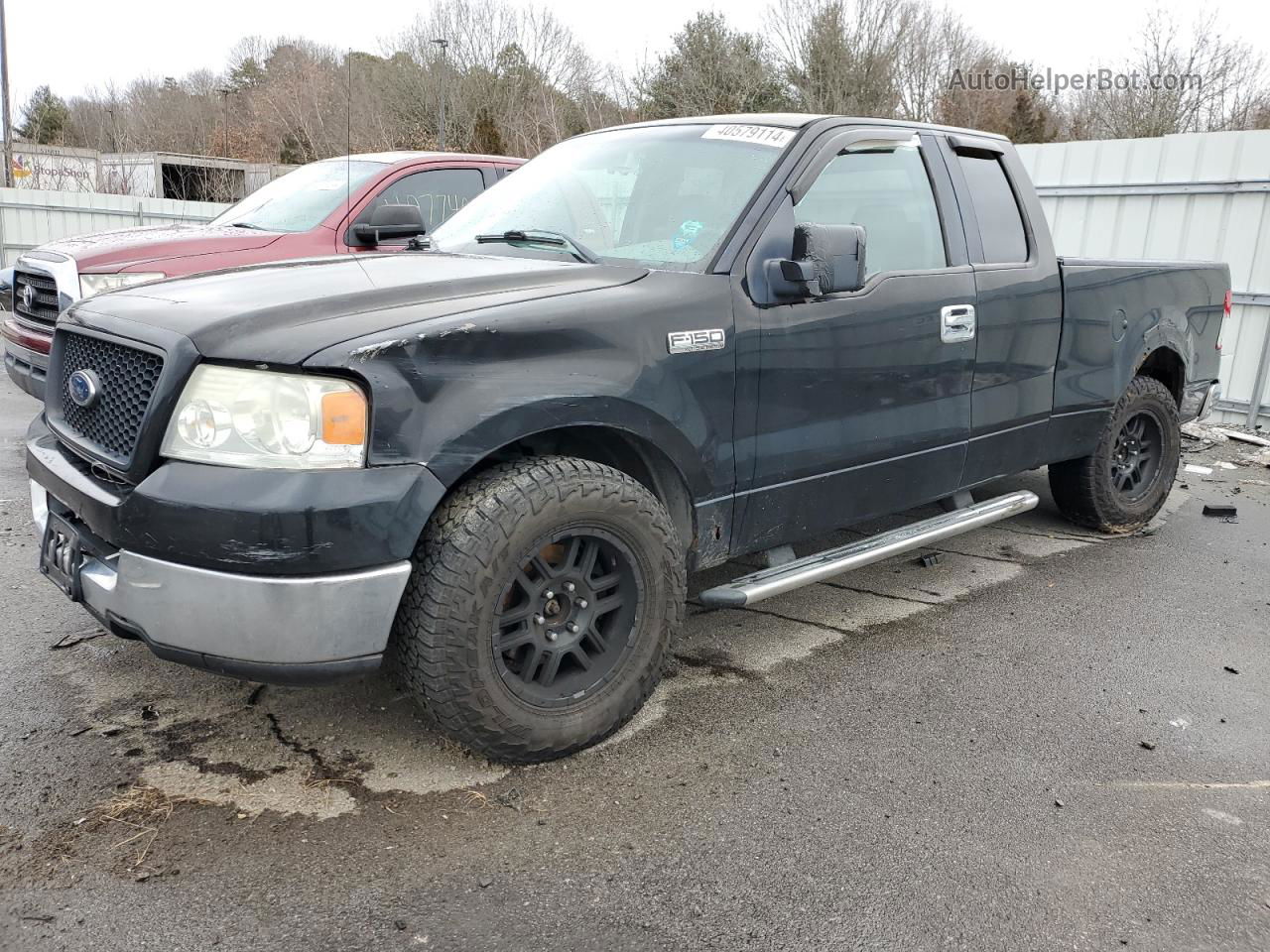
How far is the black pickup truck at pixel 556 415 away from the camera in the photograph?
7.97 ft

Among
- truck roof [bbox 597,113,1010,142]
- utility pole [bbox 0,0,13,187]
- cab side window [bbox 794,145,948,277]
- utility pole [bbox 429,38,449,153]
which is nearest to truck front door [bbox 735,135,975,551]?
cab side window [bbox 794,145,948,277]

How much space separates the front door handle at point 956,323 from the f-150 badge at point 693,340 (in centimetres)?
119

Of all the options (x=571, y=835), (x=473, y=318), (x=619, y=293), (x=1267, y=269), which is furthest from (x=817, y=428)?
(x=1267, y=269)

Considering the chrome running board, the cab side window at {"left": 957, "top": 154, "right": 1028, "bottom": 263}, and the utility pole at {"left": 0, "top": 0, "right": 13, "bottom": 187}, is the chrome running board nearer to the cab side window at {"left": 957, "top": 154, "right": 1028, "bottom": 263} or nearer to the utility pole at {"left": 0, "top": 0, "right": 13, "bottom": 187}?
the cab side window at {"left": 957, "top": 154, "right": 1028, "bottom": 263}

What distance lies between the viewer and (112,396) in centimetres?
273

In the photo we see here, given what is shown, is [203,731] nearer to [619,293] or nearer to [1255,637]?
[619,293]

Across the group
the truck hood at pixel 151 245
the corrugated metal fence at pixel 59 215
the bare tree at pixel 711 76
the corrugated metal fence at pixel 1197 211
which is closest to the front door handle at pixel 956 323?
the truck hood at pixel 151 245

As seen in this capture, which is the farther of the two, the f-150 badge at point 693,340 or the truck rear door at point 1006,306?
the truck rear door at point 1006,306

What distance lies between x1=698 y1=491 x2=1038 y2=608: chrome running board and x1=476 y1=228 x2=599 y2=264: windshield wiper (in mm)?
1184

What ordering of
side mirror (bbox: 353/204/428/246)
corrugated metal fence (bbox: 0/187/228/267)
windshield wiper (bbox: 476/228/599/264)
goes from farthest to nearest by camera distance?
corrugated metal fence (bbox: 0/187/228/267) → side mirror (bbox: 353/204/428/246) → windshield wiper (bbox: 476/228/599/264)

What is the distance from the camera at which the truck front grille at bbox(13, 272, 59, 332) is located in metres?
6.20

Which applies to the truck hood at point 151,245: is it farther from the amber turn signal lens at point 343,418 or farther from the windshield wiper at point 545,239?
the amber turn signal lens at point 343,418

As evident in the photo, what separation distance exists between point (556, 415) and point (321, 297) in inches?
27.4

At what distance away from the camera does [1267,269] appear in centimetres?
854
